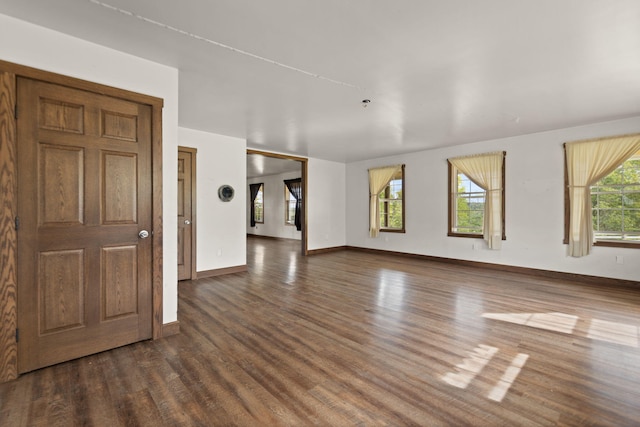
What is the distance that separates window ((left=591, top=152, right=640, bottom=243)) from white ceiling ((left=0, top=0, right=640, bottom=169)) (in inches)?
38.0

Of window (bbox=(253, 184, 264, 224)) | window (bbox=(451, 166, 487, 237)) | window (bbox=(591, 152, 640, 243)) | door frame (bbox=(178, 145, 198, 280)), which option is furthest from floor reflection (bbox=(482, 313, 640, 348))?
window (bbox=(253, 184, 264, 224))

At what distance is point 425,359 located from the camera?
7.70 feet

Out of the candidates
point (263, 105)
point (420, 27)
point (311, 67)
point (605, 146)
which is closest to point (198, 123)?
point (263, 105)

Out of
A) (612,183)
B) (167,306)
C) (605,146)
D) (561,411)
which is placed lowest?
(561,411)

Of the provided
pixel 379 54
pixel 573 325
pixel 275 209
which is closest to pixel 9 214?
pixel 379 54

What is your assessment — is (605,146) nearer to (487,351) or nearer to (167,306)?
(487,351)

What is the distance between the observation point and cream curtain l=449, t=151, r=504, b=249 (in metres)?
5.82

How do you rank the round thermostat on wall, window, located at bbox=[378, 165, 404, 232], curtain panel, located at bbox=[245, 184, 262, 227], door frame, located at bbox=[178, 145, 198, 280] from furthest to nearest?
curtain panel, located at bbox=[245, 184, 262, 227] < window, located at bbox=[378, 165, 404, 232] < the round thermostat on wall < door frame, located at bbox=[178, 145, 198, 280]

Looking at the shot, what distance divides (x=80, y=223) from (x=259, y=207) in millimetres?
10140

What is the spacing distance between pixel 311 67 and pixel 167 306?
106 inches

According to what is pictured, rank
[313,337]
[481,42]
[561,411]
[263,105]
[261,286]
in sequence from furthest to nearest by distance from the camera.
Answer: [261,286] < [263,105] < [313,337] < [481,42] < [561,411]

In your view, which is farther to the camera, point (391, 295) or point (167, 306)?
point (391, 295)

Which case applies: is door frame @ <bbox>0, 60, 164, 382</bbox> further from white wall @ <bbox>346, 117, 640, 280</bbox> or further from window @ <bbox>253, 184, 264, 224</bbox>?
window @ <bbox>253, 184, 264, 224</bbox>

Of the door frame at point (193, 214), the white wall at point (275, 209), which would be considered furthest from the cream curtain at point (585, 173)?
the white wall at point (275, 209)
